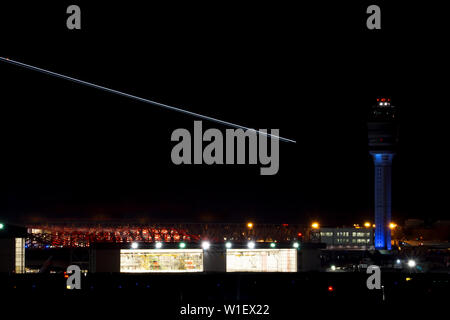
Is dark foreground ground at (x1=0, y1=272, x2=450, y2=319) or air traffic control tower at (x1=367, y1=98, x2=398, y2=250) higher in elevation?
air traffic control tower at (x1=367, y1=98, x2=398, y2=250)

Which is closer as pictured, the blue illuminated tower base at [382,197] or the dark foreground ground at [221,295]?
the dark foreground ground at [221,295]

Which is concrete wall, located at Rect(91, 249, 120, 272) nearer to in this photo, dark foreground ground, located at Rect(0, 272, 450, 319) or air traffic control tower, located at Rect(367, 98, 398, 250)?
dark foreground ground, located at Rect(0, 272, 450, 319)

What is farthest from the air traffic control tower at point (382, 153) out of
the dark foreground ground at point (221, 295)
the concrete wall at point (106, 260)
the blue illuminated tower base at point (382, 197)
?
the concrete wall at point (106, 260)

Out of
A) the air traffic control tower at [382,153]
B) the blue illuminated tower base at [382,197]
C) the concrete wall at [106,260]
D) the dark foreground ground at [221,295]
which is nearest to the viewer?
the dark foreground ground at [221,295]

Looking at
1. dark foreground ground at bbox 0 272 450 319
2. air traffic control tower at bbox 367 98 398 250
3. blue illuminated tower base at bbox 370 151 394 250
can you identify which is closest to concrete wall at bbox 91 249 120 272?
dark foreground ground at bbox 0 272 450 319

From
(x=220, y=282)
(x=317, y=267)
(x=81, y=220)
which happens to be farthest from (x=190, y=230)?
(x=220, y=282)

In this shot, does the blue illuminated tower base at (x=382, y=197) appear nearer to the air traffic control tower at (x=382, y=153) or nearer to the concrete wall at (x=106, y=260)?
the air traffic control tower at (x=382, y=153)

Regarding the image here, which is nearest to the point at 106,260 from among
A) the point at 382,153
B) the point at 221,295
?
the point at 221,295
